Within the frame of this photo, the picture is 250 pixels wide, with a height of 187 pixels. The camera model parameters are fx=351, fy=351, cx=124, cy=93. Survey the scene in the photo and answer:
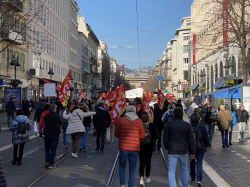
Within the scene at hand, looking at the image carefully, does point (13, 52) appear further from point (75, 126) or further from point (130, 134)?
point (130, 134)

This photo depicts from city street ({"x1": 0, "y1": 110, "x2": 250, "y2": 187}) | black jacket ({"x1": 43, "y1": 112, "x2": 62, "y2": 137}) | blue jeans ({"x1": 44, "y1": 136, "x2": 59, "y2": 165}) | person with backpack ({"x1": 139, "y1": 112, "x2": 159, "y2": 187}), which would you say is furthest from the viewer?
black jacket ({"x1": 43, "y1": 112, "x2": 62, "y2": 137})

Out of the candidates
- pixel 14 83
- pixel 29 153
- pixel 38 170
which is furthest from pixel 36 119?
pixel 14 83

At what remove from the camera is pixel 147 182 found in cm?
754

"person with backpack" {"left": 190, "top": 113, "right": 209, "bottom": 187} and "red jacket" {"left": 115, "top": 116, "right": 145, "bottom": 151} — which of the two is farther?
"person with backpack" {"left": 190, "top": 113, "right": 209, "bottom": 187}

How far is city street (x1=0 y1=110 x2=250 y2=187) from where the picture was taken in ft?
25.0

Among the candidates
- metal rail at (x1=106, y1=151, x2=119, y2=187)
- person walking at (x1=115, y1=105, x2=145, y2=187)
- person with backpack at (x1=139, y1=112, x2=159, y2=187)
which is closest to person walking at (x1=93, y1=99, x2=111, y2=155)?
metal rail at (x1=106, y1=151, x2=119, y2=187)

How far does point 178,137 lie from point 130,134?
898 mm

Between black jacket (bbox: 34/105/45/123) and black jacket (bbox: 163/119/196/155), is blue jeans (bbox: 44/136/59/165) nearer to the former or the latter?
black jacket (bbox: 163/119/196/155)

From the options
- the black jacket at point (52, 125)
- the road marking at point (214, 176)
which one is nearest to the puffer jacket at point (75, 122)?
the black jacket at point (52, 125)

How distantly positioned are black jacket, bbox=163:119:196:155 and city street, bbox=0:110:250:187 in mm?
1443

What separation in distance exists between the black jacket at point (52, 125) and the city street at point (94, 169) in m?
0.90

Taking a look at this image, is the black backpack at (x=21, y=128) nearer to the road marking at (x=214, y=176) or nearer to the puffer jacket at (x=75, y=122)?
the puffer jacket at (x=75, y=122)

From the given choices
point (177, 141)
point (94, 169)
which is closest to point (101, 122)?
point (94, 169)

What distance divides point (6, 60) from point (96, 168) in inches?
1064
